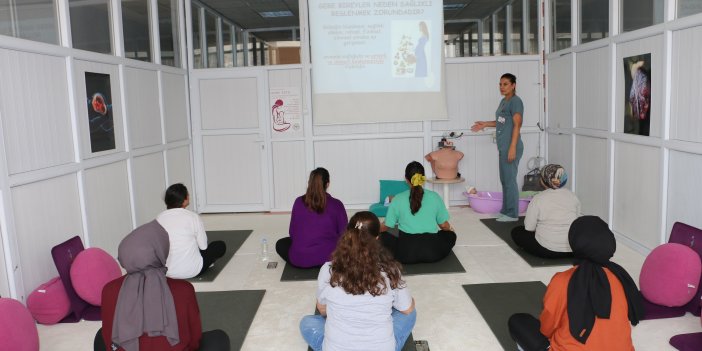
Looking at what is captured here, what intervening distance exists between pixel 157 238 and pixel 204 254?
7.35ft

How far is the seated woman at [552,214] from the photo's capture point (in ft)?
13.7

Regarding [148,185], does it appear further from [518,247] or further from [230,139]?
[518,247]

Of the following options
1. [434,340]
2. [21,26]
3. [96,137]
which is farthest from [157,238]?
[96,137]

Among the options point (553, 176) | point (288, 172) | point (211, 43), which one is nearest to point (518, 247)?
point (553, 176)

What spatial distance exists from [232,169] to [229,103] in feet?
2.76

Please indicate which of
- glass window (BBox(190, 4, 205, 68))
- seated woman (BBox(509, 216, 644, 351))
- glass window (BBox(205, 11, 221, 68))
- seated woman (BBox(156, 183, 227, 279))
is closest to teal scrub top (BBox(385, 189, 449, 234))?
seated woman (BBox(156, 183, 227, 279))

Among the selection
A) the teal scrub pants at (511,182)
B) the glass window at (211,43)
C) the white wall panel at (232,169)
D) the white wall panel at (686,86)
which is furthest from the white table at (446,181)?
the glass window at (211,43)

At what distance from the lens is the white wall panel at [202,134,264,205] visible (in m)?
7.05

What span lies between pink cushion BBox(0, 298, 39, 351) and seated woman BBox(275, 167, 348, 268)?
189 centimetres

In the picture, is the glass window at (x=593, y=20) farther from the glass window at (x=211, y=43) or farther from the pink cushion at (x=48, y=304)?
the pink cushion at (x=48, y=304)

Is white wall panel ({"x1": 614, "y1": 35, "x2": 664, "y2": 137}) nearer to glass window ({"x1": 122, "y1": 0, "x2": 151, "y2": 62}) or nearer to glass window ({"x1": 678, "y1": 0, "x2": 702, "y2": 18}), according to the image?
glass window ({"x1": 678, "y1": 0, "x2": 702, "y2": 18})

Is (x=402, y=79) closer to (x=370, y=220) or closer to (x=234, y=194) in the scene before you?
(x=234, y=194)

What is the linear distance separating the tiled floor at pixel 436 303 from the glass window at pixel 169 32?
8.24 feet

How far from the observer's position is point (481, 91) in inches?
273
